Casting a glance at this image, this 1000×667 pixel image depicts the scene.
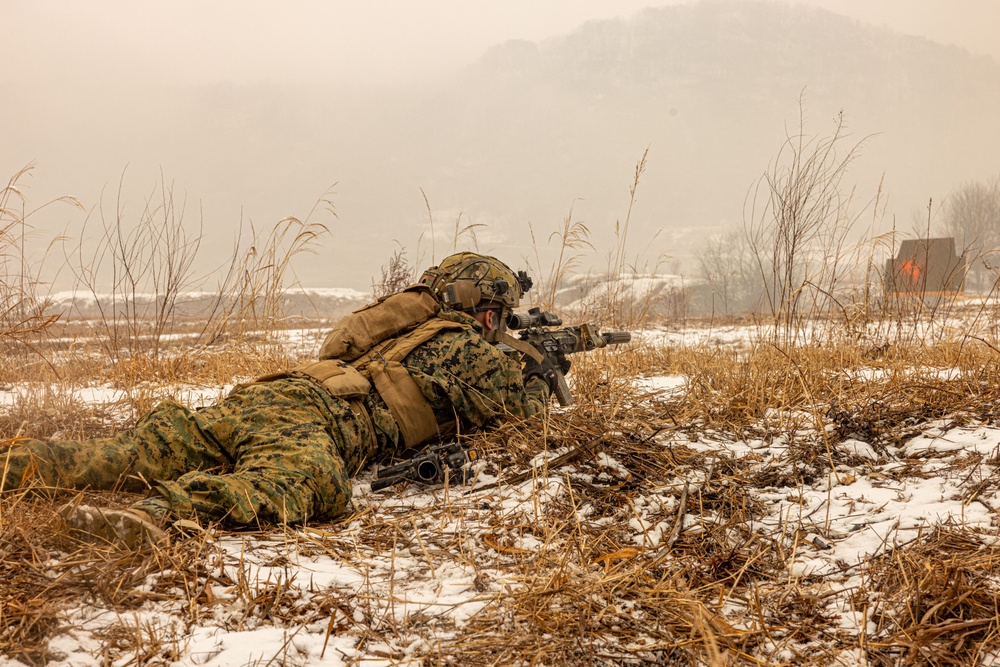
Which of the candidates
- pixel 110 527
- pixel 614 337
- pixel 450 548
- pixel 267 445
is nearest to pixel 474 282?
pixel 614 337

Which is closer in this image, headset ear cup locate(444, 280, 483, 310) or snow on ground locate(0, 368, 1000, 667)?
snow on ground locate(0, 368, 1000, 667)

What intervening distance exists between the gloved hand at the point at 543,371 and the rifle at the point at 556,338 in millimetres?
23

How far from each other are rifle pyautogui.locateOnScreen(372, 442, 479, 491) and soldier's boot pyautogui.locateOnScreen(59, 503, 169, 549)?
86 cm

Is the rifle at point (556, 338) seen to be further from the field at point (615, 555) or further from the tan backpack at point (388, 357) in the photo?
the tan backpack at point (388, 357)

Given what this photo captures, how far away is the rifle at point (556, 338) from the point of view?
125 inches

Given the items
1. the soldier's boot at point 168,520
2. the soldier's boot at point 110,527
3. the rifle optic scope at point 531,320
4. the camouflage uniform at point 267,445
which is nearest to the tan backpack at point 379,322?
the camouflage uniform at point 267,445

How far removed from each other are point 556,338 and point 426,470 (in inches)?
44.8

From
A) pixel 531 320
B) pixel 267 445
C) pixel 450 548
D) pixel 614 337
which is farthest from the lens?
pixel 614 337

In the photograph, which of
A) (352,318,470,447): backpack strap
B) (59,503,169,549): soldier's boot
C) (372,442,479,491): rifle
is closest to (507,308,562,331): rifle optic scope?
(352,318,470,447): backpack strap

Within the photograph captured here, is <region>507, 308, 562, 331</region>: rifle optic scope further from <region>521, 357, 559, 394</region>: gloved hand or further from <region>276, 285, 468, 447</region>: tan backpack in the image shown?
<region>276, 285, 468, 447</region>: tan backpack

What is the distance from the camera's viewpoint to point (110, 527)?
1583 mm

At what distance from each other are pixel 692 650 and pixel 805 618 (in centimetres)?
32

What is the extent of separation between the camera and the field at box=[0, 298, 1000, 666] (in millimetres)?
1284

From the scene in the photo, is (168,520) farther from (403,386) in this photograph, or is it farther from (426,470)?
(403,386)
